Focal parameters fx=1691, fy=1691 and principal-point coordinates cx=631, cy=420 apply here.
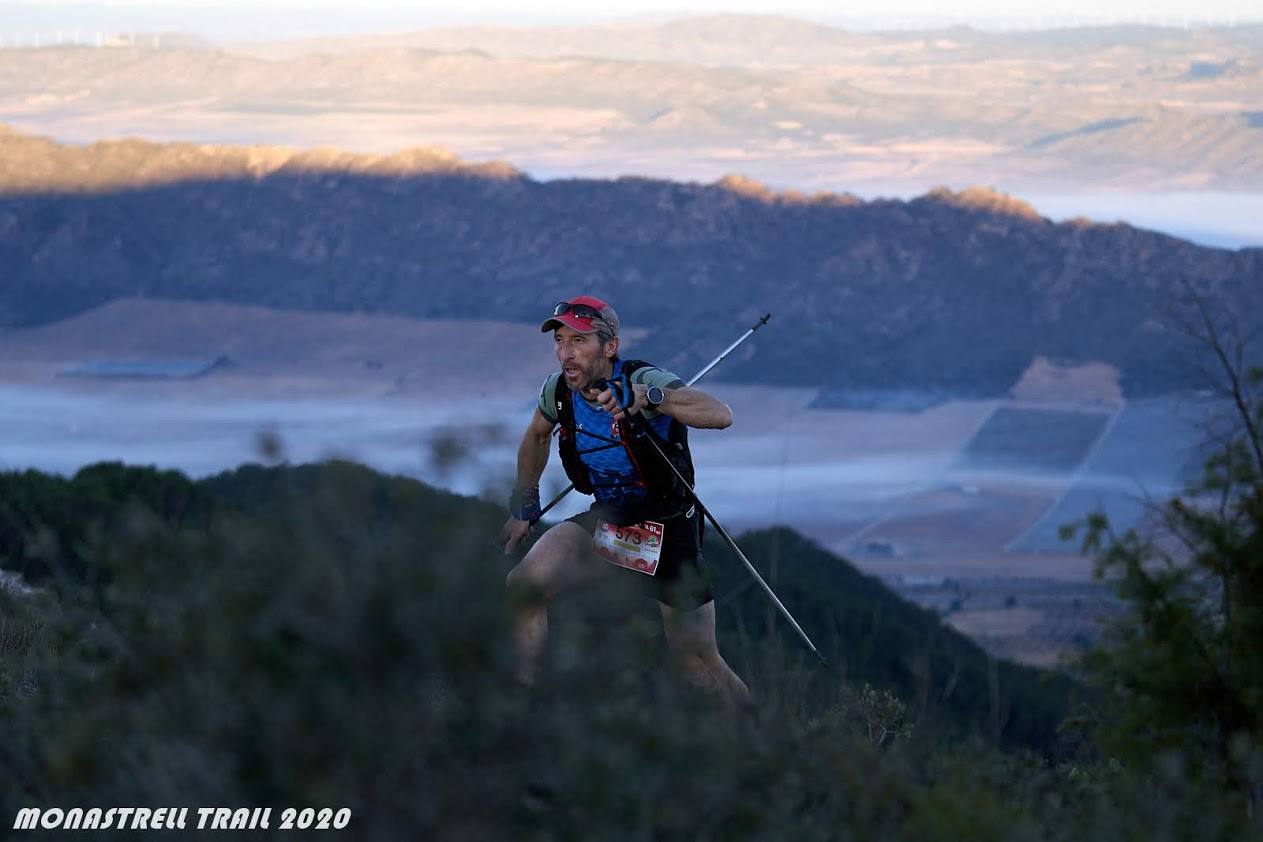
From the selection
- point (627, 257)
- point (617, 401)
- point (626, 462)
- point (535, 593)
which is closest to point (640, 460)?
point (626, 462)

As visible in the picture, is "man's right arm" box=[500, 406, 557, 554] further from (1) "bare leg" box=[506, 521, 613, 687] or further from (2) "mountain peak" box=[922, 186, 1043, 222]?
(2) "mountain peak" box=[922, 186, 1043, 222]

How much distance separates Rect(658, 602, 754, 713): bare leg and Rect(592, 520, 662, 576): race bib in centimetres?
18

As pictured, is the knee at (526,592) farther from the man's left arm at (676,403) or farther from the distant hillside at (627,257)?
the distant hillside at (627,257)

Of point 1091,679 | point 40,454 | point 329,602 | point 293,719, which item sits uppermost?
point 329,602

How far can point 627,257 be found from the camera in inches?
6344

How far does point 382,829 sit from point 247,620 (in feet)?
1.93

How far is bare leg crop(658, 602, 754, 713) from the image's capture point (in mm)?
5805

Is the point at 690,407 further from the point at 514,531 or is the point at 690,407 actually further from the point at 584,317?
the point at 514,531

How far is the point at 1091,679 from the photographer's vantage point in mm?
5840

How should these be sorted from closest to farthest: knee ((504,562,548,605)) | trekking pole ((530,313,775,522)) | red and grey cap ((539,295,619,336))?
knee ((504,562,548,605))
trekking pole ((530,313,775,522))
red and grey cap ((539,295,619,336))

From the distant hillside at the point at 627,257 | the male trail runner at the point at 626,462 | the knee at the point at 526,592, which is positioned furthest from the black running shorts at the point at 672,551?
the distant hillside at the point at 627,257

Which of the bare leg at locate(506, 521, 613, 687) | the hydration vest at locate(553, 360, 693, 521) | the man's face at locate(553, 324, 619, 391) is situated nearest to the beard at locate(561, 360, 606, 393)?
the man's face at locate(553, 324, 619, 391)

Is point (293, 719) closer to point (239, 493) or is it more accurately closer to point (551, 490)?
point (551, 490)

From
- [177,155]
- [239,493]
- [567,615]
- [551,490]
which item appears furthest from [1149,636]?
[177,155]
